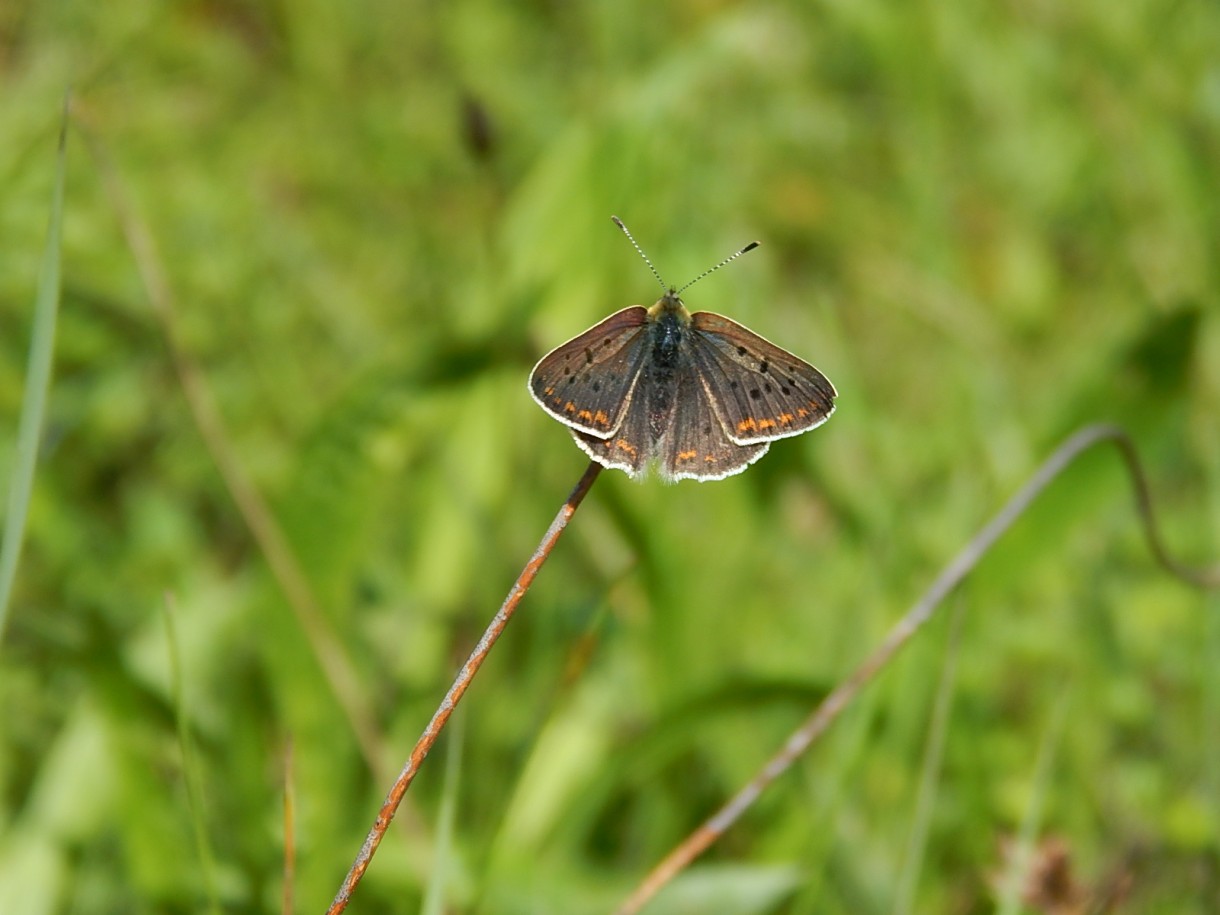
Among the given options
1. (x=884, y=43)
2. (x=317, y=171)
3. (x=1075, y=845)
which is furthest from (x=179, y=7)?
(x=1075, y=845)

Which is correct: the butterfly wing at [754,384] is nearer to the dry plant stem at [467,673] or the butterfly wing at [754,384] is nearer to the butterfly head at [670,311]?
the butterfly head at [670,311]

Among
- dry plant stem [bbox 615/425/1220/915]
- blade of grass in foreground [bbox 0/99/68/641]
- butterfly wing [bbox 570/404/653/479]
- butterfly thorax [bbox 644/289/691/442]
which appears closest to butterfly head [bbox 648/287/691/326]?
butterfly thorax [bbox 644/289/691/442]

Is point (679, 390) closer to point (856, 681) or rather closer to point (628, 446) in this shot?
point (628, 446)

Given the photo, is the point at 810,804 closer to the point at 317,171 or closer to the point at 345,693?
the point at 345,693

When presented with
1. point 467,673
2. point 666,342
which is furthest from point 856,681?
point 467,673

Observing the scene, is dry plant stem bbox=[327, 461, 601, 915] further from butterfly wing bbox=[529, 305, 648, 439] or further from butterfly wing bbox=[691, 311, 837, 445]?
butterfly wing bbox=[691, 311, 837, 445]

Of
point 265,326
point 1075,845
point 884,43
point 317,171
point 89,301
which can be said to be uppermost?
point 317,171

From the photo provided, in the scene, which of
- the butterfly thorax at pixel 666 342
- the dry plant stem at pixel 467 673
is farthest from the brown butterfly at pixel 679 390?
the dry plant stem at pixel 467 673
